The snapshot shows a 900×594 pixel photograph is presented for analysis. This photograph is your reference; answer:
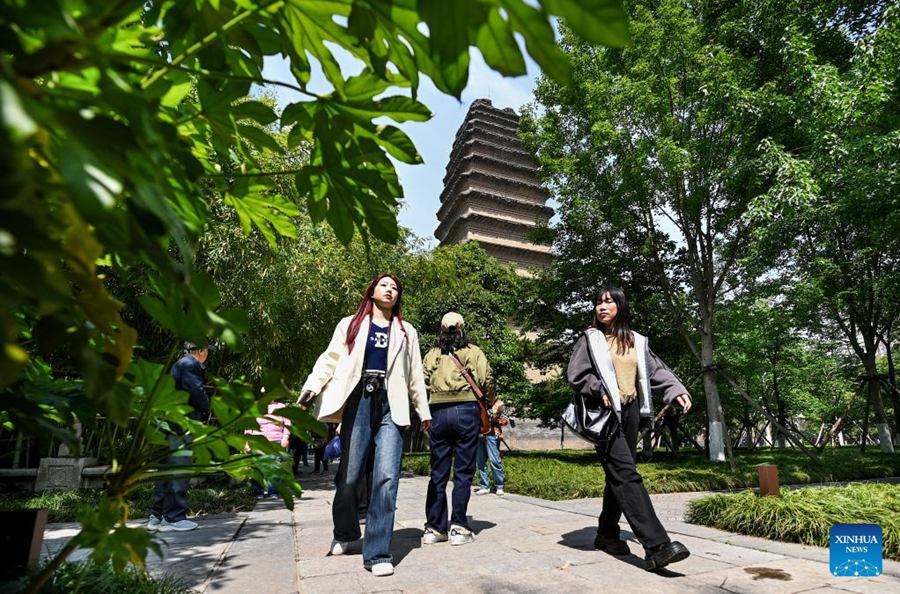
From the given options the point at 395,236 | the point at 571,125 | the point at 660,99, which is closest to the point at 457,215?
the point at 571,125

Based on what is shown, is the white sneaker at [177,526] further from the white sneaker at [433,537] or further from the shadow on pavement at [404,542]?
the white sneaker at [433,537]

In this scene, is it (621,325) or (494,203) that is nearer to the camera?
(621,325)

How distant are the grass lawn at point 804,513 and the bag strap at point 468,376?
7.77ft

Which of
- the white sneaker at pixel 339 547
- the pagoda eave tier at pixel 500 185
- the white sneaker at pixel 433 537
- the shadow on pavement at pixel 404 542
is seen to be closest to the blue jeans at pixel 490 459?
the shadow on pavement at pixel 404 542

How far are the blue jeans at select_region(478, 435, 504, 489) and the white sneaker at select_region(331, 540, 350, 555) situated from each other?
14.5 feet

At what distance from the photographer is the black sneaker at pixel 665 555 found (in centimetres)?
295

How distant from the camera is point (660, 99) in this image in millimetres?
10750

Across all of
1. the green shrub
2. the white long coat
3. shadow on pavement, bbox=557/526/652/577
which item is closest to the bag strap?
the white long coat

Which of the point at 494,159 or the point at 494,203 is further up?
the point at 494,159

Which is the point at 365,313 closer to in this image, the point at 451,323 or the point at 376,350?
the point at 376,350

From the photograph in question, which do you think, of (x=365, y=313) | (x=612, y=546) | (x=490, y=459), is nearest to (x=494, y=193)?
(x=490, y=459)

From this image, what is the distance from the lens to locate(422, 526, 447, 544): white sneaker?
3962 millimetres

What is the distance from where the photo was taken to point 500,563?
3268 mm

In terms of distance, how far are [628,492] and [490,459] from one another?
191 inches
